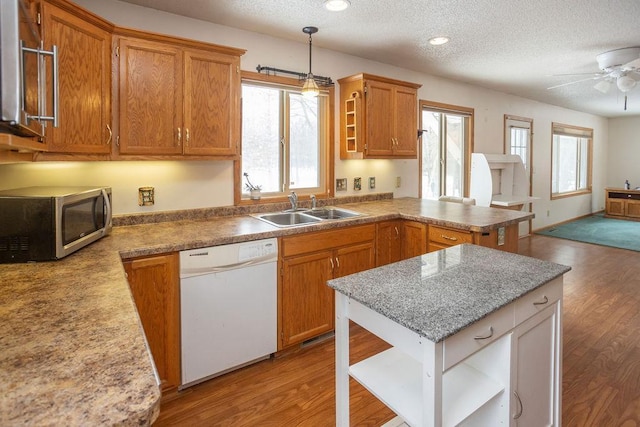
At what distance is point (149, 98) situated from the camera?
2256mm

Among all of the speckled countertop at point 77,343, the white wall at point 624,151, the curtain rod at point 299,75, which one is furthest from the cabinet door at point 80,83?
the white wall at point 624,151

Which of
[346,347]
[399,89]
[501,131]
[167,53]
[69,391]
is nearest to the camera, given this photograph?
[69,391]

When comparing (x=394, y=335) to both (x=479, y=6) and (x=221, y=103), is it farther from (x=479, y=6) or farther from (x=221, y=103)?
(x=479, y=6)

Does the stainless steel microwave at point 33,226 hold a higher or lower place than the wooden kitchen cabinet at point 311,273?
higher

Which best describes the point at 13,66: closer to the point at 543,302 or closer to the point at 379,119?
the point at 543,302

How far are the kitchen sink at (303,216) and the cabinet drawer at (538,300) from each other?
1.61 meters

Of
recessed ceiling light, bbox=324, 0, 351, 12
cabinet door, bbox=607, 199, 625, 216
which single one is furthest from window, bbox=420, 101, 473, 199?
cabinet door, bbox=607, 199, 625, 216

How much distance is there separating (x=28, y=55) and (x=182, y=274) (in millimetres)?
1373

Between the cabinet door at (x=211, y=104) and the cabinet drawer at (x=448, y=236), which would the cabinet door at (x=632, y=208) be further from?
the cabinet door at (x=211, y=104)

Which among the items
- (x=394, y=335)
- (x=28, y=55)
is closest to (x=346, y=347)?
(x=394, y=335)

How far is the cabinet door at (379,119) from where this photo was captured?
3326mm

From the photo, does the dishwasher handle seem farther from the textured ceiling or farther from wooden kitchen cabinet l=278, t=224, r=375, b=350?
the textured ceiling

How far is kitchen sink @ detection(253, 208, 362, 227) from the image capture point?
2955 mm

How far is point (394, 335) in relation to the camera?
1.25 meters
